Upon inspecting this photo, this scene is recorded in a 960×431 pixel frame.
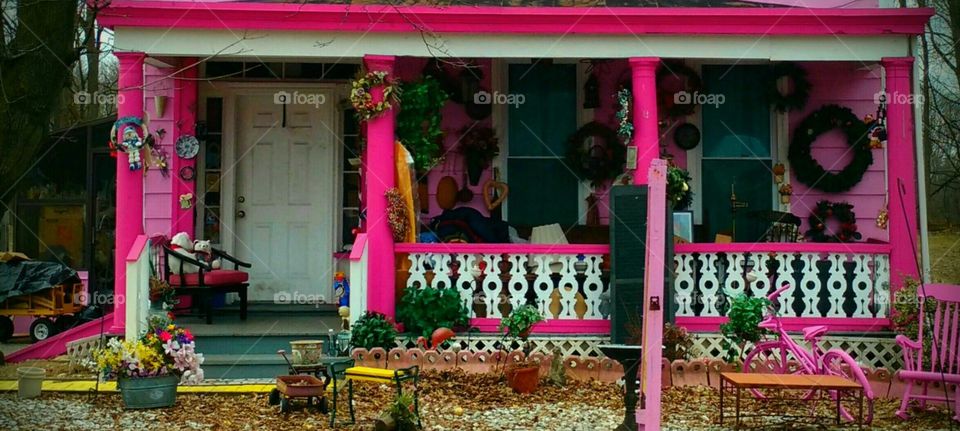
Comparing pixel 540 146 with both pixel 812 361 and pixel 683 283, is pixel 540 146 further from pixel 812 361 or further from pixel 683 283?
pixel 812 361

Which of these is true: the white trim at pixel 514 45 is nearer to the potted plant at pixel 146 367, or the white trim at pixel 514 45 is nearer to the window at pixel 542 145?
the window at pixel 542 145

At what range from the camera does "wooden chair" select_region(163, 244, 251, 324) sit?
10.6m

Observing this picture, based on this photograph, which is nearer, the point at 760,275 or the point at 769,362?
the point at 769,362

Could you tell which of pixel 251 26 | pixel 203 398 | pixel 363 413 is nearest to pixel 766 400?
pixel 363 413

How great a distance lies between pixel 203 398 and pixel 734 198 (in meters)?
6.59

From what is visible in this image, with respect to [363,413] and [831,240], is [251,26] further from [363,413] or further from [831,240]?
[831,240]

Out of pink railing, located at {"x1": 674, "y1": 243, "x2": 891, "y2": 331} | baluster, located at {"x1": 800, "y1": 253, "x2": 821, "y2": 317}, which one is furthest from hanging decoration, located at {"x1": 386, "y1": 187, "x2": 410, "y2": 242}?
baluster, located at {"x1": 800, "y1": 253, "x2": 821, "y2": 317}

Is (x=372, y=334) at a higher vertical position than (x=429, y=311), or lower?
lower

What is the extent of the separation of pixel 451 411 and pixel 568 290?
8.25ft

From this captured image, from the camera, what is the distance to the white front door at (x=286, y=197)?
11969 millimetres

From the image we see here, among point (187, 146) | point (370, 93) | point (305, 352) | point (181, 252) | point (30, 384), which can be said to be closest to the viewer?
point (305, 352)

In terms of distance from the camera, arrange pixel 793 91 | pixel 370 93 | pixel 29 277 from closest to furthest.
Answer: pixel 370 93 → pixel 793 91 → pixel 29 277

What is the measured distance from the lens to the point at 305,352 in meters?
8.78

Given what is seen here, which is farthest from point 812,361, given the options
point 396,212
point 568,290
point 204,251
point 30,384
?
point 30,384
